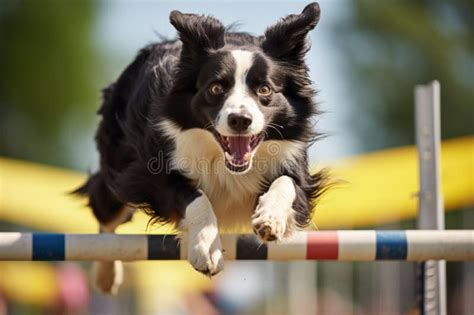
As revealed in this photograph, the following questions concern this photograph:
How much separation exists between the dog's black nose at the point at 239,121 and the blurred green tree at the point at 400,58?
21.2 metres

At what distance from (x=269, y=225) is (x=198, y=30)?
1.28 m

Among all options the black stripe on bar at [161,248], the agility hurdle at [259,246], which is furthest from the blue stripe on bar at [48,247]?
the black stripe on bar at [161,248]

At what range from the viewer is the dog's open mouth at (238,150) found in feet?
17.6

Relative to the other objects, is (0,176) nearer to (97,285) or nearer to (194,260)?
(97,285)

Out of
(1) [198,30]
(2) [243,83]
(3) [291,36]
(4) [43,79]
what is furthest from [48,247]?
(4) [43,79]

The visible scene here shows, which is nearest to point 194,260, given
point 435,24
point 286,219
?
point 286,219

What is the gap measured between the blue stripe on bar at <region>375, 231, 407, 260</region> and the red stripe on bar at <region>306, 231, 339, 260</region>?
25 cm

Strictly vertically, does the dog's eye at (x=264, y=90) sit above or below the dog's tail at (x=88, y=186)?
above

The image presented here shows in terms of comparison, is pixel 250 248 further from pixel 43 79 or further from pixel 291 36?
pixel 43 79

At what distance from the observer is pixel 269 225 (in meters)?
5.11

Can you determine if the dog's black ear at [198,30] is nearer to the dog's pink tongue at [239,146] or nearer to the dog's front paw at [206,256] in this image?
the dog's pink tongue at [239,146]

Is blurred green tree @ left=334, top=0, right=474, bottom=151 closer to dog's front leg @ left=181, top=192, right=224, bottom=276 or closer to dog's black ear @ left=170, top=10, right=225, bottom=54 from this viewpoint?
dog's black ear @ left=170, top=10, right=225, bottom=54

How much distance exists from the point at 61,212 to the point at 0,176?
112 cm

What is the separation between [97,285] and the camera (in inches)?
299
